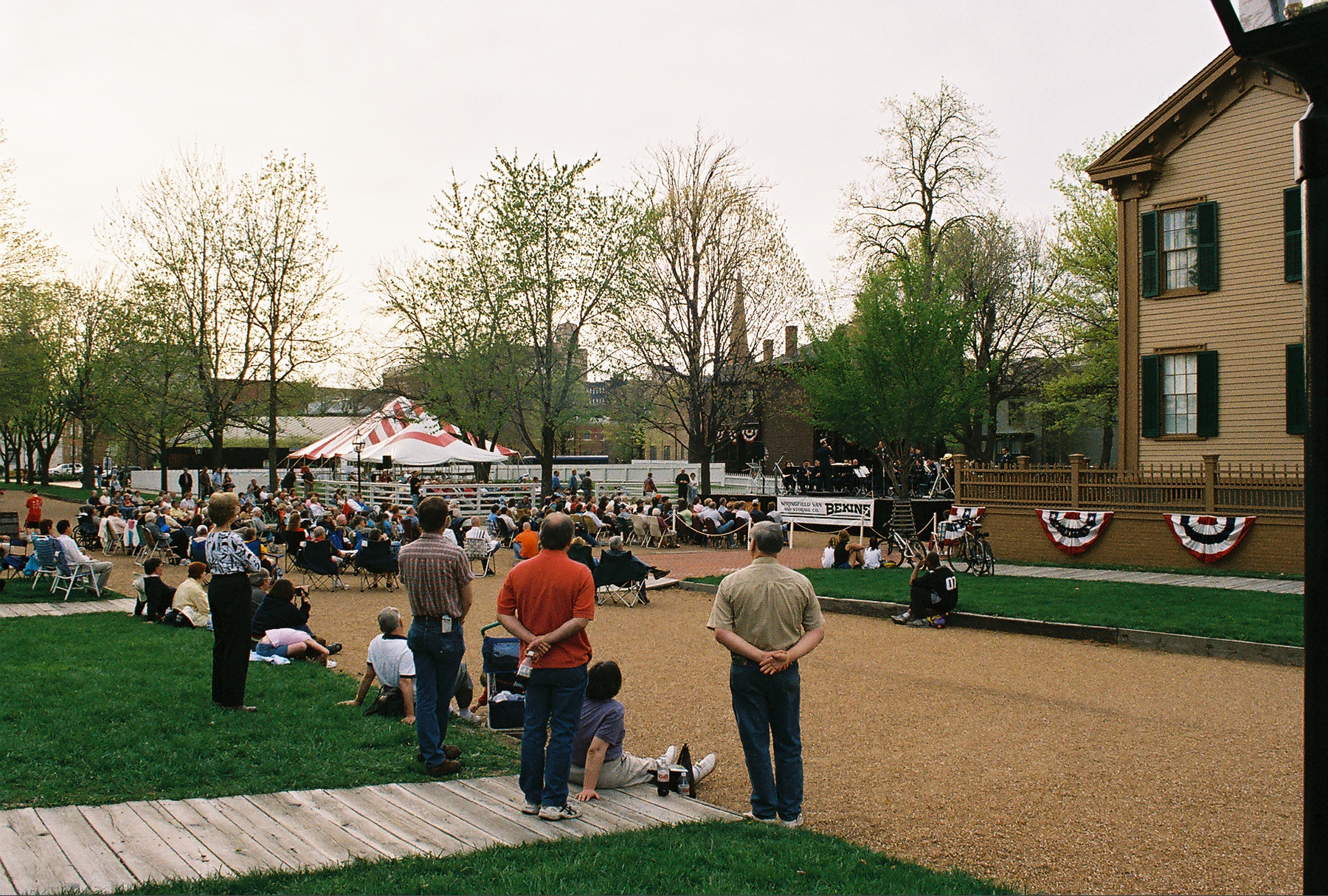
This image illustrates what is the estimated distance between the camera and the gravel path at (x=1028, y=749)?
512 centimetres

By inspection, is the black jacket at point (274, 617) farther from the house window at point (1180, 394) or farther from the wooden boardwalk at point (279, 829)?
the house window at point (1180, 394)

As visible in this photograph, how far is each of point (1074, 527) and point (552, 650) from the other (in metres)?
17.6


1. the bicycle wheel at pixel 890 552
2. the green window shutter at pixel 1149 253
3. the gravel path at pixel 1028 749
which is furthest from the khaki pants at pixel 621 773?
the green window shutter at pixel 1149 253

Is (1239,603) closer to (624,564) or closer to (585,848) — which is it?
(624,564)

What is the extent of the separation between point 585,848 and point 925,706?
4.90 m

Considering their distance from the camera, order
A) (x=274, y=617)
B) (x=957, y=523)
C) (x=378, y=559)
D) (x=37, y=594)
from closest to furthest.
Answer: (x=274, y=617), (x=37, y=594), (x=378, y=559), (x=957, y=523)

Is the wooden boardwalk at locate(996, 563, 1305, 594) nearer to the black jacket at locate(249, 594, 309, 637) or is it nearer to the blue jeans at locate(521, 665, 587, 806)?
the black jacket at locate(249, 594, 309, 637)

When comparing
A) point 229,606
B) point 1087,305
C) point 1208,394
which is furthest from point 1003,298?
point 229,606

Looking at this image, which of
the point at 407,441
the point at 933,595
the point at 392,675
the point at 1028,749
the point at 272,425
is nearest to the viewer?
the point at 1028,749

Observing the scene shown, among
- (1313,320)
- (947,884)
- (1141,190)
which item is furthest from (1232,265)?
(1313,320)

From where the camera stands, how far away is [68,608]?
44.7 ft

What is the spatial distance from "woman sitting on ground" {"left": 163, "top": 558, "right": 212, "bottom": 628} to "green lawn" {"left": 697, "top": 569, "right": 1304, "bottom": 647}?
355 inches

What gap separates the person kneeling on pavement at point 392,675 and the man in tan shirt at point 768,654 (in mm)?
3192

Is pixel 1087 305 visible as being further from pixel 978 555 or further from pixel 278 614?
pixel 278 614
